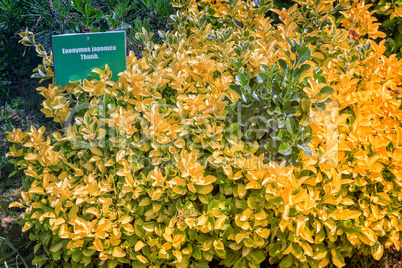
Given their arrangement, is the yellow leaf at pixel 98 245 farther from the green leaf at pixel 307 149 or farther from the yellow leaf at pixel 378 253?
the yellow leaf at pixel 378 253

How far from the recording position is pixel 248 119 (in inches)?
65.0

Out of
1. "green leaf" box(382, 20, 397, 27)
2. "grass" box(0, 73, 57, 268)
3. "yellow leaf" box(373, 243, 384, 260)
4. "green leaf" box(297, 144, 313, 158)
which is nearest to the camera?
"green leaf" box(297, 144, 313, 158)

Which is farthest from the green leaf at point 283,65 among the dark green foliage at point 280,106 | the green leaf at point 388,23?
the green leaf at point 388,23

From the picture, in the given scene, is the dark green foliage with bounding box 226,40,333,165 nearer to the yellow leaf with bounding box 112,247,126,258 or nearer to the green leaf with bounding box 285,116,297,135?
the green leaf with bounding box 285,116,297,135

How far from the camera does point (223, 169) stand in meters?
1.56

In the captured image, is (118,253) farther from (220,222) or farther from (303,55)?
(303,55)

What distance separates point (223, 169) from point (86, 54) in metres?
0.85

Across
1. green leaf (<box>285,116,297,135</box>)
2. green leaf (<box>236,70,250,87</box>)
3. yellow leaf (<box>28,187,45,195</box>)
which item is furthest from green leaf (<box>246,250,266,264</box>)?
yellow leaf (<box>28,187,45,195</box>)

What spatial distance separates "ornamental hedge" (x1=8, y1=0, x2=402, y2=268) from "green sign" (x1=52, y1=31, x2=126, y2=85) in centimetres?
6

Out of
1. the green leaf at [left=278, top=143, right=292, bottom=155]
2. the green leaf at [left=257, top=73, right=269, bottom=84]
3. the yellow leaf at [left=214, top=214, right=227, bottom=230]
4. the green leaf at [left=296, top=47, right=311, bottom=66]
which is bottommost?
the yellow leaf at [left=214, top=214, right=227, bottom=230]

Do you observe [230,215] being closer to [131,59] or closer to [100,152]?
[100,152]

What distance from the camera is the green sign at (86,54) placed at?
171 cm

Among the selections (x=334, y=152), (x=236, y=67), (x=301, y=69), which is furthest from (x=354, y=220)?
(x=236, y=67)

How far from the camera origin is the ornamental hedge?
1.51m
